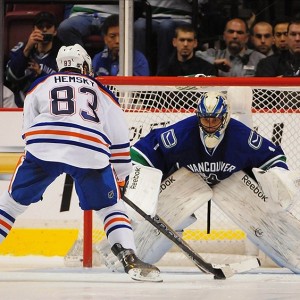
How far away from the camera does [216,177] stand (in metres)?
5.18

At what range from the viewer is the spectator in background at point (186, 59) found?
651 cm

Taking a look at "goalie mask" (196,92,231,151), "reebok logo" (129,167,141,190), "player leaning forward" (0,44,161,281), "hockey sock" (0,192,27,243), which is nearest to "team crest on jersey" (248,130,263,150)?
"goalie mask" (196,92,231,151)

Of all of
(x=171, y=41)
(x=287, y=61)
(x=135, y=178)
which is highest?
(x=171, y=41)

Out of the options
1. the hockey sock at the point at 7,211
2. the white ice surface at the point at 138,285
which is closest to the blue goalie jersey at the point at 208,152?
the white ice surface at the point at 138,285

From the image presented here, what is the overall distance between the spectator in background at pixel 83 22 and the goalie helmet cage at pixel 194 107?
1146 millimetres

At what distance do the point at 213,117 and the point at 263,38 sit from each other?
5.99 ft

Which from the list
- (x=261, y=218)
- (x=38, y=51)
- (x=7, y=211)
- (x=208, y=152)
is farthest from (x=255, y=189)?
(x=38, y=51)

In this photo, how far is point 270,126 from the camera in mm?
5758

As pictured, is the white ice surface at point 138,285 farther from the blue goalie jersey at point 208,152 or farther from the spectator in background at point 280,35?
the spectator in background at point 280,35

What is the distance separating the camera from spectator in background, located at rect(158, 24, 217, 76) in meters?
6.51

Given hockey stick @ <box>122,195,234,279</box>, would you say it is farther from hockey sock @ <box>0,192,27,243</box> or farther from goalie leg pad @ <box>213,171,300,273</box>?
hockey sock @ <box>0,192,27,243</box>

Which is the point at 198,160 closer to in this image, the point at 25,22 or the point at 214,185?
the point at 214,185

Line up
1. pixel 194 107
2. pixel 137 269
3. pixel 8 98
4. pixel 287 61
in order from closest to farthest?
pixel 137 269
pixel 194 107
pixel 287 61
pixel 8 98

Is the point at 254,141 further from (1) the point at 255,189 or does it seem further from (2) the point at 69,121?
(2) the point at 69,121
